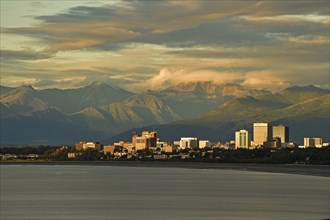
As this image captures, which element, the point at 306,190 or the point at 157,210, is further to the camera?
the point at 306,190

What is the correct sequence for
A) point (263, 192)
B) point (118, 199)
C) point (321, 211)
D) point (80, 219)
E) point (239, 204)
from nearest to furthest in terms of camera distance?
point (80, 219) < point (321, 211) < point (239, 204) < point (118, 199) < point (263, 192)

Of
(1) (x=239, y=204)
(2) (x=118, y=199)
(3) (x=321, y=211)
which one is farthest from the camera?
(2) (x=118, y=199)

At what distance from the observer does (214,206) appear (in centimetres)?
8375

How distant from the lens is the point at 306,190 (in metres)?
110

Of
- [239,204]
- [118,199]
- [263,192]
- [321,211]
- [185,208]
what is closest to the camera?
[321,211]

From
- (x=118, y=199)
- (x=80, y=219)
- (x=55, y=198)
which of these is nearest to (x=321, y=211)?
(x=80, y=219)

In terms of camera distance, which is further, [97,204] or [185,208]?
[97,204]

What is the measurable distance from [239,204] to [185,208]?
7606 millimetres

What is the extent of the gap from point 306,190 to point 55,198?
32094 mm

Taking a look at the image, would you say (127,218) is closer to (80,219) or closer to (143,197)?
(80,219)

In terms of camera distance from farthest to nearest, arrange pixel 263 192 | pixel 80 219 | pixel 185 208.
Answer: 1. pixel 263 192
2. pixel 185 208
3. pixel 80 219

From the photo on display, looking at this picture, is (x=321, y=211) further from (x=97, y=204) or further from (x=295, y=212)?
(x=97, y=204)

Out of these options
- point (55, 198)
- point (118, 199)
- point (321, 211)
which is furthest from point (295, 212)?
point (55, 198)

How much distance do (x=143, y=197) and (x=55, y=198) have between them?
32.4 feet
